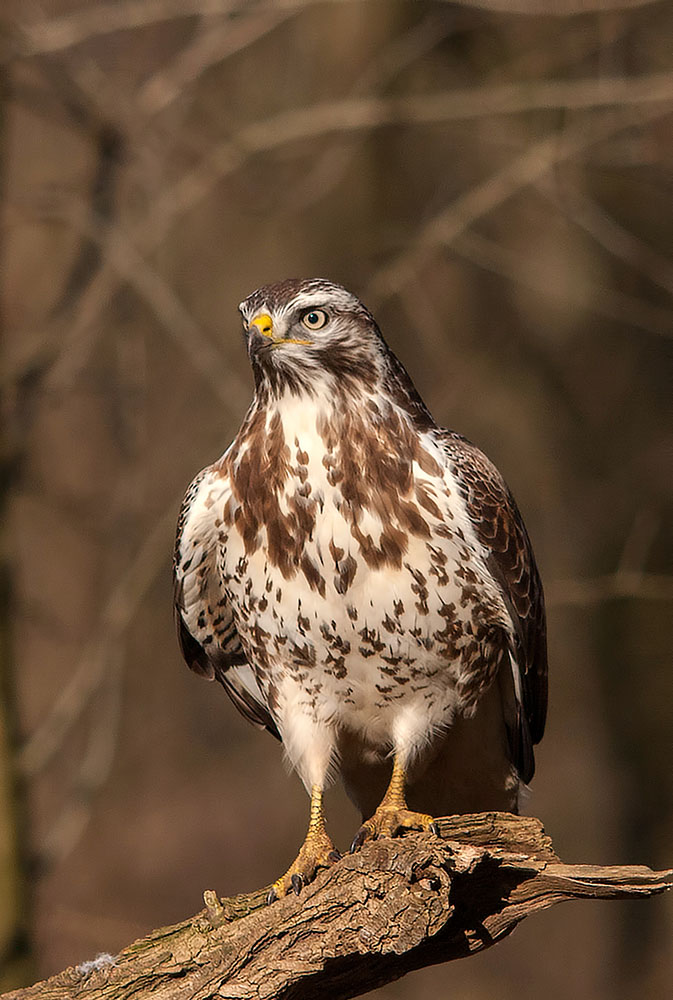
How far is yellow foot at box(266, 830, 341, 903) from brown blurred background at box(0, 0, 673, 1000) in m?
2.49

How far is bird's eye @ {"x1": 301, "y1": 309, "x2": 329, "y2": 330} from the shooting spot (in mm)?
3812

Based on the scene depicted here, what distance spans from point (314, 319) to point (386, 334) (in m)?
5.12

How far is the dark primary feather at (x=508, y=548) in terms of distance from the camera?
3.99m

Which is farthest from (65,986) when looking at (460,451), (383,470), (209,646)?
(460,451)

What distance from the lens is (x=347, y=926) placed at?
11.5ft

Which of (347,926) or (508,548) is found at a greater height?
(508,548)

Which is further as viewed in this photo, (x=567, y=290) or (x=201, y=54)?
(x=567, y=290)

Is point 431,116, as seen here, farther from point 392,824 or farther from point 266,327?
point 392,824

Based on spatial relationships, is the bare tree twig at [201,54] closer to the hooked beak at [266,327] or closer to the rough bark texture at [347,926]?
the hooked beak at [266,327]

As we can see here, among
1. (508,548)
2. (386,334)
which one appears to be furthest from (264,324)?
(386,334)

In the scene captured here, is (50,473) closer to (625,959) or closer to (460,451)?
(625,959)

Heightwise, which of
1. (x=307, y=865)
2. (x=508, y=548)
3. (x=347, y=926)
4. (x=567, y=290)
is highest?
(x=567, y=290)

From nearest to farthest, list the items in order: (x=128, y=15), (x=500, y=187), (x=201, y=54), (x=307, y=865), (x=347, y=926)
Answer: (x=347, y=926)
(x=307, y=865)
(x=128, y=15)
(x=201, y=54)
(x=500, y=187)

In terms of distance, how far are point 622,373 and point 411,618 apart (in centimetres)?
612
